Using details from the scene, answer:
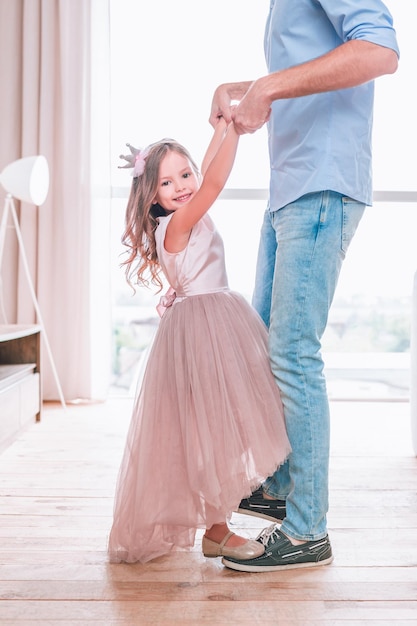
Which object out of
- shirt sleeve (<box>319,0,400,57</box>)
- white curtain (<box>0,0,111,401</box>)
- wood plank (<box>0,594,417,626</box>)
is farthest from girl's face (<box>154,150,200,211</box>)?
white curtain (<box>0,0,111,401</box>)

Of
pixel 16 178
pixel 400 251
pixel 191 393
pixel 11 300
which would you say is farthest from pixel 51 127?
pixel 191 393

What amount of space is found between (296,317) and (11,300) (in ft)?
8.49

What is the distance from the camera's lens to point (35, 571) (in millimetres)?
1604

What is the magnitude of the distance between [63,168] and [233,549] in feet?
8.74

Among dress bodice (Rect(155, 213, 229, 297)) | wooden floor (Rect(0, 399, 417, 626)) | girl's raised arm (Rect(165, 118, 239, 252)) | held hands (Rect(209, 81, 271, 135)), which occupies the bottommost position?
wooden floor (Rect(0, 399, 417, 626))

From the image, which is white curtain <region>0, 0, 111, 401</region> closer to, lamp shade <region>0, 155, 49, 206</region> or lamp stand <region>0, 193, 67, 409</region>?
lamp stand <region>0, 193, 67, 409</region>

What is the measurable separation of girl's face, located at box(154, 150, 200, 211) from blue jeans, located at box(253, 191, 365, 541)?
0.27 m

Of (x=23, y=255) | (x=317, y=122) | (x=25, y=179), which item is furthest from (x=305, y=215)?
(x=23, y=255)

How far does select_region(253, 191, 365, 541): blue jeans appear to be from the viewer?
5.06 feet

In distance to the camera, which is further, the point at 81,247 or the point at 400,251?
the point at 400,251

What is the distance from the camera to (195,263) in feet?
5.65

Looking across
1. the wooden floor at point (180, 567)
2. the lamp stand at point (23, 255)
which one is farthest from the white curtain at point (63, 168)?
the wooden floor at point (180, 567)

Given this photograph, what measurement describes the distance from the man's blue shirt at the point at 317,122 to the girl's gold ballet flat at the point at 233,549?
31.3 inches

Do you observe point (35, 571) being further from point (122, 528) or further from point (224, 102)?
point (224, 102)
